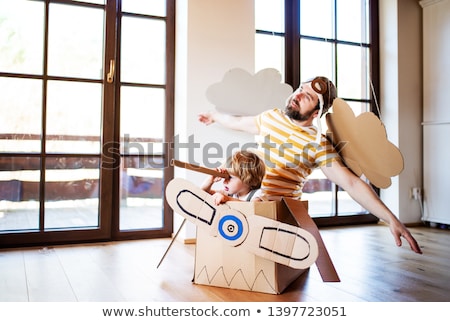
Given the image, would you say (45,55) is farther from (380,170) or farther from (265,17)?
(380,170)

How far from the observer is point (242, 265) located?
1.44 m

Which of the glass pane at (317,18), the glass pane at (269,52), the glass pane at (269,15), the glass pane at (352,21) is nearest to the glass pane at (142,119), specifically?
the glass pane at (269,52)

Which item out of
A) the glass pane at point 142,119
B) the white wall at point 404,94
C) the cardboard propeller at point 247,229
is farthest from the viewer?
the white wall at point 404,94

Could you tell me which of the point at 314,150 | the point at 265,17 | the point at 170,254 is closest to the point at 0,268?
the point at 170,254

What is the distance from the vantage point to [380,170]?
4.34ft

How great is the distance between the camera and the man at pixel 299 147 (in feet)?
4.32

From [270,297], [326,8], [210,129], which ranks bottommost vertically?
[270,297]

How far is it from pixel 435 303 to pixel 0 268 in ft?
5.38


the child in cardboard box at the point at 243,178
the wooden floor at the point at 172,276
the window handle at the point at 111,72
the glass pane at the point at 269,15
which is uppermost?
the glass pane at the point at 269,15

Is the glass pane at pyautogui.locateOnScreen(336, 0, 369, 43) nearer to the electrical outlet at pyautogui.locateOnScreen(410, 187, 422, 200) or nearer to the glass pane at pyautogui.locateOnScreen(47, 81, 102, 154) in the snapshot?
the electrical outlet at pyautogui.locateOnScreen(410, 187, 422, 200)

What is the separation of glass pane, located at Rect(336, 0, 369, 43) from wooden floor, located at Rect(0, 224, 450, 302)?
1.59m

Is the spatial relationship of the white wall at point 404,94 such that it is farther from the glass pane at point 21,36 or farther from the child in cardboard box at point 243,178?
the glass pane at point 21,36

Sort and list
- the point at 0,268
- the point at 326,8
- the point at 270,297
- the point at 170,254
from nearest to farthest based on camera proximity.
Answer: the point at 270,297, the point at 0,268, the point at 170,254, the point at 326,8

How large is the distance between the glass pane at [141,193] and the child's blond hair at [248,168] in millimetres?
1096
